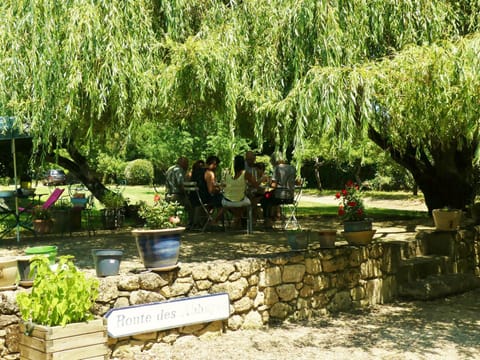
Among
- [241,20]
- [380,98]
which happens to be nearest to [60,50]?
[241,20]

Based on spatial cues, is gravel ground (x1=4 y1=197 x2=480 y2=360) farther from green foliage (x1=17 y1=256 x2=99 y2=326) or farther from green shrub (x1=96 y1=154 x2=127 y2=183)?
green shrub (x1=96 y1=154 x2=127 y2=183)

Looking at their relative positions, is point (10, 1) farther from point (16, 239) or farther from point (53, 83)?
point (16, 239)

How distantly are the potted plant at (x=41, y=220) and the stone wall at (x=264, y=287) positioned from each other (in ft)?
18.8

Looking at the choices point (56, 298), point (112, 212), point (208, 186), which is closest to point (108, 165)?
point (112, 212)

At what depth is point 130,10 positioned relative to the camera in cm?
605

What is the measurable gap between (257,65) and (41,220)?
5816mm

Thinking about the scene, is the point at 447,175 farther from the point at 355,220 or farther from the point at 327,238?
the point at 327,238

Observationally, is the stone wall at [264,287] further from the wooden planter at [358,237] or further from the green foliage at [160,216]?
the green foliage at [160,216]

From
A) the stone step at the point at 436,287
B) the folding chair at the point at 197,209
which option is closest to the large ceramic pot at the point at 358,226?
the stone step at the point at 436,287

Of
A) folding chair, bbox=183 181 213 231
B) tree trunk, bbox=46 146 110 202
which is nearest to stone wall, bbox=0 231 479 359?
folding chair, bbox=183 181 213 231

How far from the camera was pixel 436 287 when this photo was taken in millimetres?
7156

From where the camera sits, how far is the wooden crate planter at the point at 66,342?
4.07 metres

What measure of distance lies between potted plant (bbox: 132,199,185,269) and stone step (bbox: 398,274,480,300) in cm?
318

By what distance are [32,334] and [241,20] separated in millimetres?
3942
